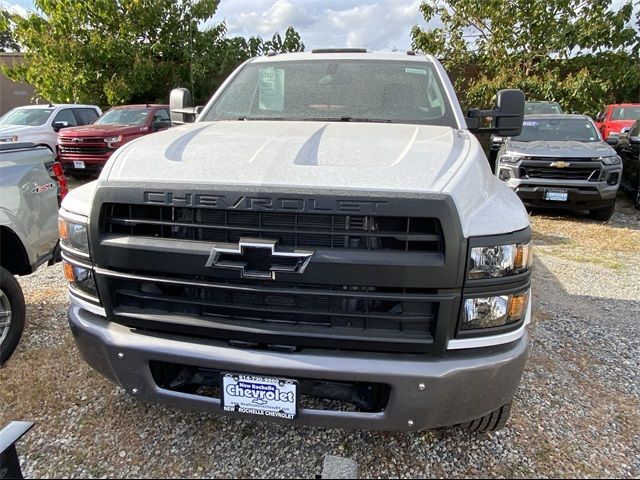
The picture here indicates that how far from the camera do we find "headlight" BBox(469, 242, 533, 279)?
1971 mm

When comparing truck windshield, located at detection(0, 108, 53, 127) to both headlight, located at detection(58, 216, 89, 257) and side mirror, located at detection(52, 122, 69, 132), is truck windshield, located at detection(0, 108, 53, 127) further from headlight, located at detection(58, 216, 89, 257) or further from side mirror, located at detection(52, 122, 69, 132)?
headlight, located at detection(58, 216, 89, 257)

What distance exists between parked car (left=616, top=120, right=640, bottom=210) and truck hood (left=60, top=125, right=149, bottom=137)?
35.0ft

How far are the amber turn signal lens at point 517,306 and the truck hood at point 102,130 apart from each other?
10.6 meters

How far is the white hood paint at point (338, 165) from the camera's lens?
6.64 feet

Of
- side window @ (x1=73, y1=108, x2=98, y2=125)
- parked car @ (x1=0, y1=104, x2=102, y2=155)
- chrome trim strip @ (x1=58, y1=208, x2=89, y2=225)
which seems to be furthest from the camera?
side window @ (x1=73, y1=108, x2=98, y2=125)

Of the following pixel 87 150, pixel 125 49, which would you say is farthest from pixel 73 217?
pixel 125 49

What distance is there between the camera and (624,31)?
1471cm

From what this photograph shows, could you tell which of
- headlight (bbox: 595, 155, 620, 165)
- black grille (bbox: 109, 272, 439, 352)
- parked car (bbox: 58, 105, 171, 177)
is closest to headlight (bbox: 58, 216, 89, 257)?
black grille (bbox: 109, 272, 439, 352)

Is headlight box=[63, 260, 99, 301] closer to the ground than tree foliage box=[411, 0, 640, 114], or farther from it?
closer to the ground

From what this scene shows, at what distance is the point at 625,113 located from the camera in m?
13.8

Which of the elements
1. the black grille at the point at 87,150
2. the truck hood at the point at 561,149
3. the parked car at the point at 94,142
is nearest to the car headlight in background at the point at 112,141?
the parked car at the point at 94,142

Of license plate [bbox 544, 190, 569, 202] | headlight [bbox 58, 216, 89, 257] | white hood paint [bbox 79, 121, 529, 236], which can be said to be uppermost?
white hood paint [bbox 79, 121, 529, 236]

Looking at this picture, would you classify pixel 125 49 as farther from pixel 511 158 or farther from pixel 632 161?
pixel 632 161

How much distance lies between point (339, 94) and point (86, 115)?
11.9m
